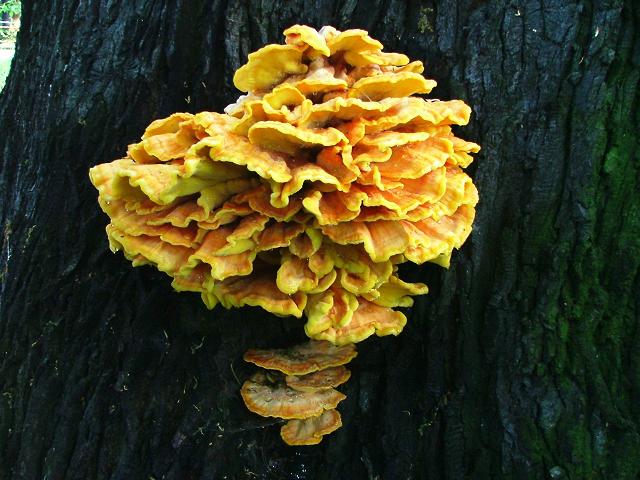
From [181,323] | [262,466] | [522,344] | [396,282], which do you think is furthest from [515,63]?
[262,466]

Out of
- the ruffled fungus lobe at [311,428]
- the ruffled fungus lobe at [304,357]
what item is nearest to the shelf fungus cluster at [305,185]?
the ruffled fungus lobe at [304,357]

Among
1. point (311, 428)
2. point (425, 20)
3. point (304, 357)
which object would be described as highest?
point (425, 20)

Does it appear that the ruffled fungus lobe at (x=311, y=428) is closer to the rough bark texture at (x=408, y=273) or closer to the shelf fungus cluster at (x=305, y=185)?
the rough bark texture at (x=408, y=273)

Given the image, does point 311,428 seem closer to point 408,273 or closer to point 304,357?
point 304,357

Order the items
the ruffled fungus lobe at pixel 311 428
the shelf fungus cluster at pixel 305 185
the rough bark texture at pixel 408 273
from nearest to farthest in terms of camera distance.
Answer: the shelf fungus cluster at pixel 305 185, the rough bark texture at pixel 408 273, the ruffled fungus lobe at pixel 311 428

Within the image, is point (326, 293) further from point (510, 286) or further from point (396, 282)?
point (510, 286)

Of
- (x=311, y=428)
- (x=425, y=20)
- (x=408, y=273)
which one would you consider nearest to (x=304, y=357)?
(x=311, y=428)
